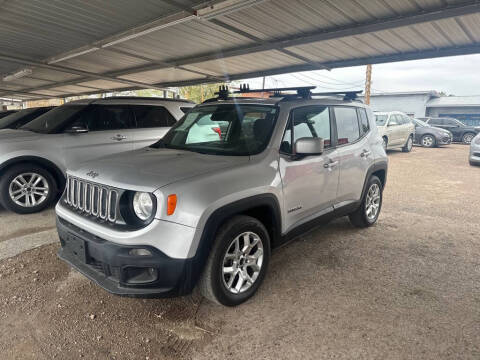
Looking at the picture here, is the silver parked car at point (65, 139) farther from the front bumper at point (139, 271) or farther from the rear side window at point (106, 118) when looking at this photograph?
the front bumper at point (139, 271)

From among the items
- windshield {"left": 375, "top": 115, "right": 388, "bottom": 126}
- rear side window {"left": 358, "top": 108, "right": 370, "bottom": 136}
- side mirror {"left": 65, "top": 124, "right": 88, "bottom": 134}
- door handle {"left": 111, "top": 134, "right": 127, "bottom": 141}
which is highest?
windshield {"left": 375, "top": 115, "right": 388, "bottom": 126}

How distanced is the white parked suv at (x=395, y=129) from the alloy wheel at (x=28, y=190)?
11.5m

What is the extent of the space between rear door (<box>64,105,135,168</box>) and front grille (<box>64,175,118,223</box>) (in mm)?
2753

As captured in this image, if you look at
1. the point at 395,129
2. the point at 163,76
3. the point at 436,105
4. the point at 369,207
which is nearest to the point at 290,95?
the point at 369,207

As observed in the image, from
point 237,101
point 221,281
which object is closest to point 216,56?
point 237,101

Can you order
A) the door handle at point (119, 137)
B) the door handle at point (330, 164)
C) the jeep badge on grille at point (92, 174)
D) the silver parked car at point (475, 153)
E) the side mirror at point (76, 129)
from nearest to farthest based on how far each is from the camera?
the jeep badge on grille at point (92, 174), the door handle at point (330, 164), the side mirror at point (76, 129), the door handle at point (119, 137), the silver parked car at point (475, 153)

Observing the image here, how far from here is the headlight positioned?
252cm

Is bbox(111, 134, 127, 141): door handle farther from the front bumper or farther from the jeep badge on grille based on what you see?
the front bumper

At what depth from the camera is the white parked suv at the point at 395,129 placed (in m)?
13.1

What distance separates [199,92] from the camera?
87.7 ft

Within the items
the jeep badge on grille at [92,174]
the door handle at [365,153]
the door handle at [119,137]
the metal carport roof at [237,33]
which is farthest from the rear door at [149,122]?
the door handle at [365,153]

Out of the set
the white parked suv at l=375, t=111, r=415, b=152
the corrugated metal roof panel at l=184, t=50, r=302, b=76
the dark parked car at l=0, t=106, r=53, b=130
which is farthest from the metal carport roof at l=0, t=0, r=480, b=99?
the white parked suv at l=375, t=111, r=415, b=152

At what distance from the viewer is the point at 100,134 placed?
19.6ft

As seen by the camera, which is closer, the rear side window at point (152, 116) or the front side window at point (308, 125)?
the front side window at point (308, 125)
